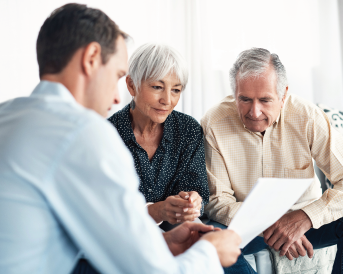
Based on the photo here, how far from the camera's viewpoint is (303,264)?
1.66m

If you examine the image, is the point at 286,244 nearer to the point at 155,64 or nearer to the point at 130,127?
the point at 130,127

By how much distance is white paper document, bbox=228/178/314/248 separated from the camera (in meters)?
0.86

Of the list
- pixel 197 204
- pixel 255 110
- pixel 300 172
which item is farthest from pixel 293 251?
pixel 255 110

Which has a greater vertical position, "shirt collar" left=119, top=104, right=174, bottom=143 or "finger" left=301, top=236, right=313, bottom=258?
"shirt collar" left=119, top=104, right=174, bottom=143

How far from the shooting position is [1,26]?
2.03m

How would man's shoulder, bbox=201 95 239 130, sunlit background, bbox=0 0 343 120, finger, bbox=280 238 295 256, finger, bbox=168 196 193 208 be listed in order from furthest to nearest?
sunlit background, bbox=0 0 343 120 → man's shoulder, bbox=201 95 239 130 → finger, bbox=280 238 295 256 → finger, bbox=168 196 193 208

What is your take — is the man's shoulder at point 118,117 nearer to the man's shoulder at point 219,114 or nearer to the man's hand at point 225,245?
the man's shoulder at point 219,114

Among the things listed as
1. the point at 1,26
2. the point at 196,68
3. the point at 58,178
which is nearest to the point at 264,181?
the point at 58,178

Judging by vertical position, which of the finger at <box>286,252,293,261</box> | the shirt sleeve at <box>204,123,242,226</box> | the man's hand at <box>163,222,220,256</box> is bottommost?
the finger at <box>286,252,293,261</box>

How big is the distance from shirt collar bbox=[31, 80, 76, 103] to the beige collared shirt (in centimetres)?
108

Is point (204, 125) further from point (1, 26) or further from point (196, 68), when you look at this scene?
point (1, 26)

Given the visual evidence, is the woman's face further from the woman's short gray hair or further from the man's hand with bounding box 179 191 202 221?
the man's hand with bounding box 179 191 202 221

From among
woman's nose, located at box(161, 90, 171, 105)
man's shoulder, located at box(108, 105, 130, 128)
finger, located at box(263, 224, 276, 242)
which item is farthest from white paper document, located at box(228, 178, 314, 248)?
man's shoulder, located at box(108, 105, 130, 128)

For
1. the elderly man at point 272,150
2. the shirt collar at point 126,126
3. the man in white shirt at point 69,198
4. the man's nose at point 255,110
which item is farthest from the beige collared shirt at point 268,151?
the man in white shirt at point 69,198
